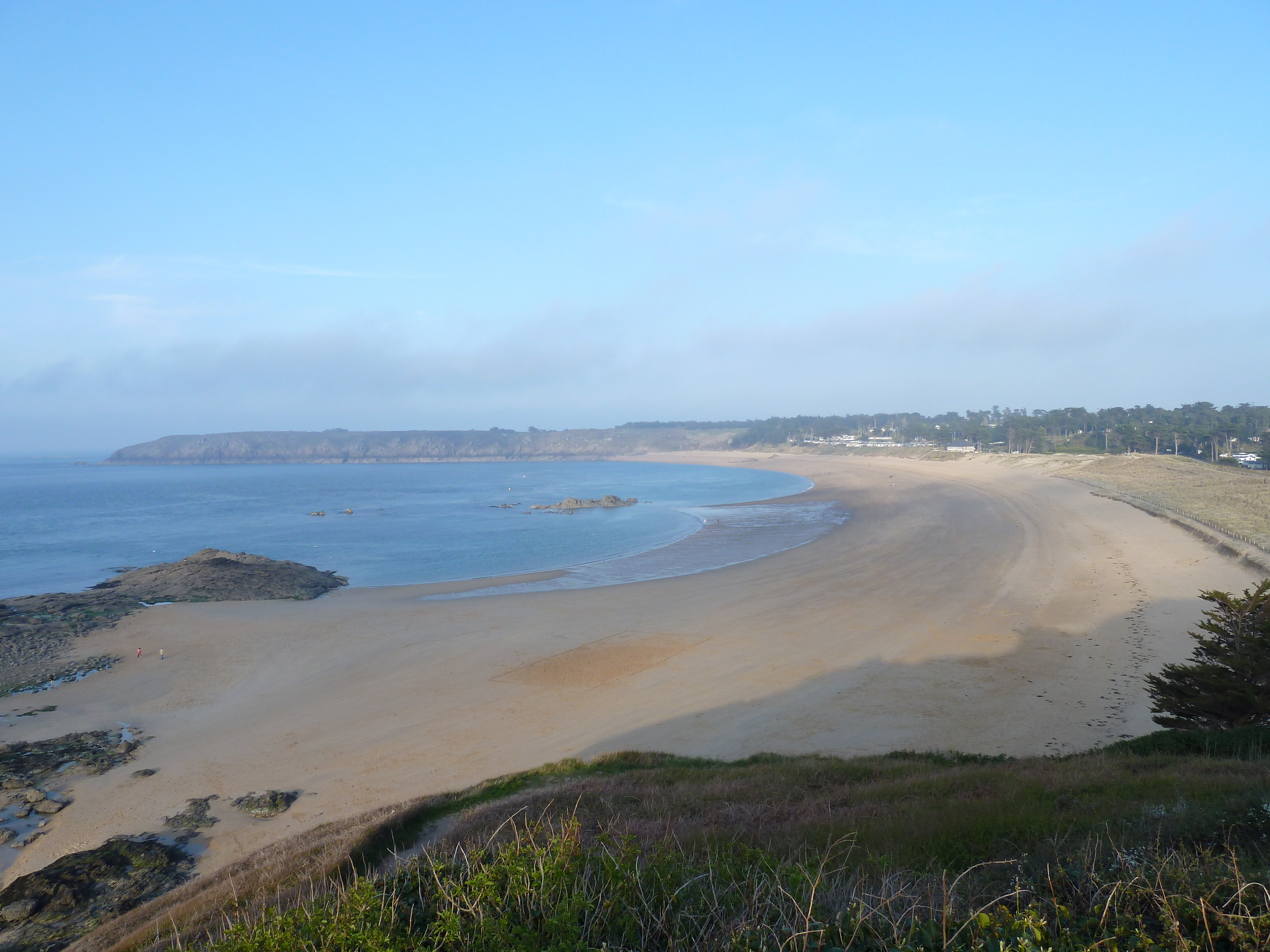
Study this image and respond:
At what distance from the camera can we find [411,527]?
49375mm

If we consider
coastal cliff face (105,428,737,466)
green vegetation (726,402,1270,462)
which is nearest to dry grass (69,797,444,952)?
green vegetation (726,402,1270,462)

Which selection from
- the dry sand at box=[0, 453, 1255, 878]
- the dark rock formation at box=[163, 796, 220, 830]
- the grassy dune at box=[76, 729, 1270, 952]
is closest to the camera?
the grassy dune at box=[76, 729, 1270, 952]

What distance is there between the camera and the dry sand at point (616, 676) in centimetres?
1227

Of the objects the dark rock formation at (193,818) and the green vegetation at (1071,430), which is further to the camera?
the green vegetation at (1071,430)

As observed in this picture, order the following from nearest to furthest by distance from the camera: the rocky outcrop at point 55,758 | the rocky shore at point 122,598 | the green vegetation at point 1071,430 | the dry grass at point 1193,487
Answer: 1. the rocky outcrop at point 55,758
2. the rocky shore at point 122,598
3. the dry grass at point 1193,487
4. the green vegetation at point 1071,430

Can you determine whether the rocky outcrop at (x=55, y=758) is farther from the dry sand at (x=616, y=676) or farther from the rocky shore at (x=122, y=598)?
the rocky shore at (x=122, y=598)

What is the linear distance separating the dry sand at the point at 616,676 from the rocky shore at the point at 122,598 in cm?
100

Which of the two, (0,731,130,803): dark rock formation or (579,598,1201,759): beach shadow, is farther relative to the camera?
(579,598,1201,759): beach shadow

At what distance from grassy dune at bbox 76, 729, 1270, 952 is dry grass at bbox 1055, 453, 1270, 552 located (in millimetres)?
25752

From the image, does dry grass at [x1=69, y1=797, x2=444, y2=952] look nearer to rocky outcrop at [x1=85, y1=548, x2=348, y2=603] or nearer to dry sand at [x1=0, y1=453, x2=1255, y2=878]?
dry sand at [x1=0, y1=453, x2=1255, y2=878]

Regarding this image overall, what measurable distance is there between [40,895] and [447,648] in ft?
38.0

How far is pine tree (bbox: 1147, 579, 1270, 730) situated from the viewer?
953 centimetres

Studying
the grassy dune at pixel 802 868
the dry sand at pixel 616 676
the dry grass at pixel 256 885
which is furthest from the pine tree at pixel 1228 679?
the dry grass at pixel 256 885

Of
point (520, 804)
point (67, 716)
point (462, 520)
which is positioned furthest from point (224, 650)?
point (462, 520)
